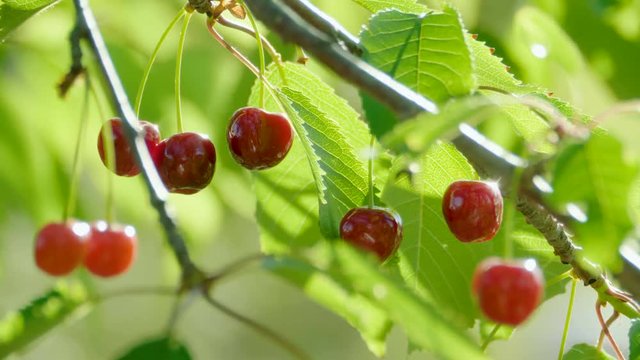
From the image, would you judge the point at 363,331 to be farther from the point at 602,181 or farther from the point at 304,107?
the point at 602,181

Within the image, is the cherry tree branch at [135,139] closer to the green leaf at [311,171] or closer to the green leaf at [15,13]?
the green leaf at [15,13]

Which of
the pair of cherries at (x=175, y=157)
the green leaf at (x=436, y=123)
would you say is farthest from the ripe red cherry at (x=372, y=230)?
the green leaf at (x=436, y=123)

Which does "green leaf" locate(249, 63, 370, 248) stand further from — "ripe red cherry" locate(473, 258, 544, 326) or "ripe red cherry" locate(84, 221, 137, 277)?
"ripe red cherry" locate(473, 258, 544, 326)

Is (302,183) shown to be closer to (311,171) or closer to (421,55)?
(311,171)

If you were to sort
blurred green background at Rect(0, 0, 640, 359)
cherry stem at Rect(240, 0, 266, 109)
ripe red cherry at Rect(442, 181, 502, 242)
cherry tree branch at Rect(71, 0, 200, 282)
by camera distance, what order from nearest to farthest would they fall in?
cherry tree branch at Rect(71, 0, 200, 282)
ripe red cherry at Rect(442, 181, 502, 242)
cherry stem at Rect(240, 0, 266, 109)
blurred green background at Rect(0, 0, 640, 359)

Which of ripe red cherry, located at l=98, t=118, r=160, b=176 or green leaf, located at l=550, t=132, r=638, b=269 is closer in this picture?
green leaf, located at l=550, t=132, r=638, b=269

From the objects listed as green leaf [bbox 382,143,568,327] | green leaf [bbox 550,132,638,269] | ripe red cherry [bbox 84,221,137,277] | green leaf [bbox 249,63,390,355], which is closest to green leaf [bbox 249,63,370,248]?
green leaf [bbox 249,63,390,355]

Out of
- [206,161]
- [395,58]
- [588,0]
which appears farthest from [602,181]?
[588,0]
